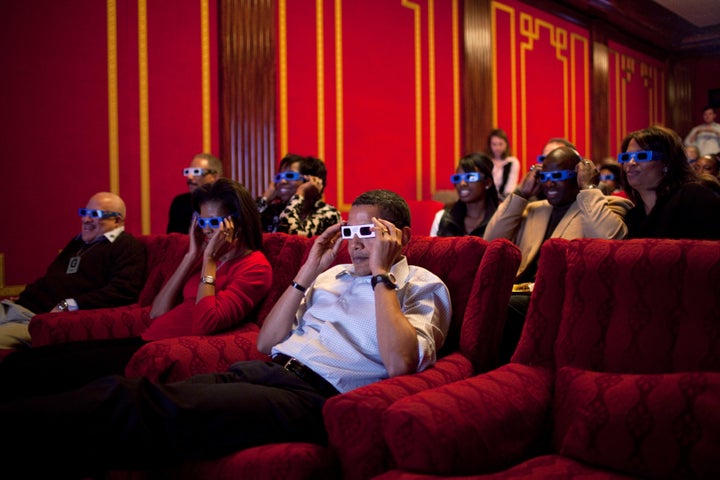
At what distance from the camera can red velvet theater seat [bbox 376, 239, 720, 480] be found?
129cm

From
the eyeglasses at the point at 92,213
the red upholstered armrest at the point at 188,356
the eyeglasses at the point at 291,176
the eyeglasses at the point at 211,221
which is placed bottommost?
the red upholstered armrest at the point at 188,356

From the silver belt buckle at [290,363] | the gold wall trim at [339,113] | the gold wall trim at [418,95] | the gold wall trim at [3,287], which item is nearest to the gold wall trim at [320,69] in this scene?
the gold wall trim at [339,113]

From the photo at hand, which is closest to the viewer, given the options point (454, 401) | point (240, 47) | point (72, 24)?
point (454, 401)

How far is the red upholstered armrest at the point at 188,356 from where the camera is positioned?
1876mm

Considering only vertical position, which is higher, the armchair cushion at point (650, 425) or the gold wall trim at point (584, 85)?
the gold wall trim at point (584, 85)

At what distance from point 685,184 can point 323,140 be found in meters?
3.12

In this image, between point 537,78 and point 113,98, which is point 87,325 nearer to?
point 113,98

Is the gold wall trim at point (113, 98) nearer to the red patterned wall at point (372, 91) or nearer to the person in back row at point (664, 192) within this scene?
the red patterned wall at point (372, 91)

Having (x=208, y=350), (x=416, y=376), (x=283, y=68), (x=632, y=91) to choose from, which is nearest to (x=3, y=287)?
(x=208, y=350)

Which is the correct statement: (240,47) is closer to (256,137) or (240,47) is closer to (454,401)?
(256,137)

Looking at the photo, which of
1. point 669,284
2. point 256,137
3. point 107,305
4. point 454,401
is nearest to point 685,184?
point 669,284

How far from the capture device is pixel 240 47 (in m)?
4.39

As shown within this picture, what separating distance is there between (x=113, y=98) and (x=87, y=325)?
1779 mm

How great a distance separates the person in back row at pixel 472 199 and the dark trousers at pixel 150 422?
183 cm
